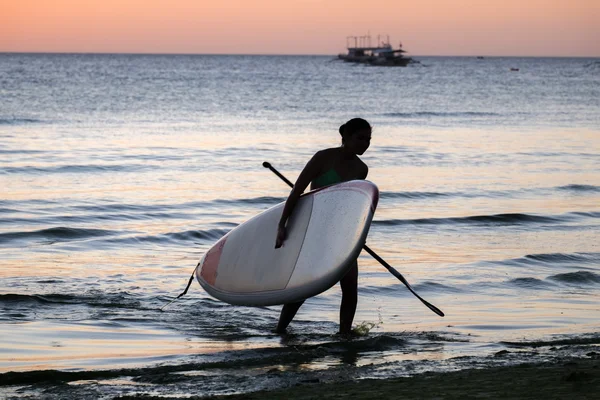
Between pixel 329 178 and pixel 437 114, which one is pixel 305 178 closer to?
pixel 329 178

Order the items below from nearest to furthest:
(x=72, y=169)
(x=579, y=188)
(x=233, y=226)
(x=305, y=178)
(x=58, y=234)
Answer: (x=305, y=178), (x=58, y=234), (x=233, y=226), (x=579, y=188), (x=72, y=169)

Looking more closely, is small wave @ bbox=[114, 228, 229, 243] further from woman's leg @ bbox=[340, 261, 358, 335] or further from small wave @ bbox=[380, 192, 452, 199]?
woman's leg @ bbox=[340, 261, 358, 335]

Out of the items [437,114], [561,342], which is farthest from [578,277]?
[437,114]

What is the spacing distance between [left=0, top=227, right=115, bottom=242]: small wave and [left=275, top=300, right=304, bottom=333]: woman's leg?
18.3 ft

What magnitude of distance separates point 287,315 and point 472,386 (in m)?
2.51

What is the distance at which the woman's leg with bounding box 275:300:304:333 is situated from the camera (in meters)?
7.41

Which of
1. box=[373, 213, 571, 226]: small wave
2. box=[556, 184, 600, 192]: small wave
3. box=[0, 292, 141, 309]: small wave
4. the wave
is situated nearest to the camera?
box=[0, 292, 141, 309]: small wave

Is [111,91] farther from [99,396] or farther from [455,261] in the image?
[99,396]

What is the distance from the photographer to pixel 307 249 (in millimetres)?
6930

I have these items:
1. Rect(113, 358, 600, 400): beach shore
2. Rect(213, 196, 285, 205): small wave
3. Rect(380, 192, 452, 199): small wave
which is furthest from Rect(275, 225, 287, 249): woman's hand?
Rect(380, 192, 452, 199): small wave

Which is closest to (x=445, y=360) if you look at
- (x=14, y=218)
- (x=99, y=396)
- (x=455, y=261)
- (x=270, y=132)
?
(x=99, y=396)

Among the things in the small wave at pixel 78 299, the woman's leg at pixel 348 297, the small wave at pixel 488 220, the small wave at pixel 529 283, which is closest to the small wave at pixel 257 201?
the small wave at pixel 488 220

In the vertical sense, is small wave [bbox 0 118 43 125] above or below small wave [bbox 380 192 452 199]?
above

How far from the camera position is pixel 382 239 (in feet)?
41.7
